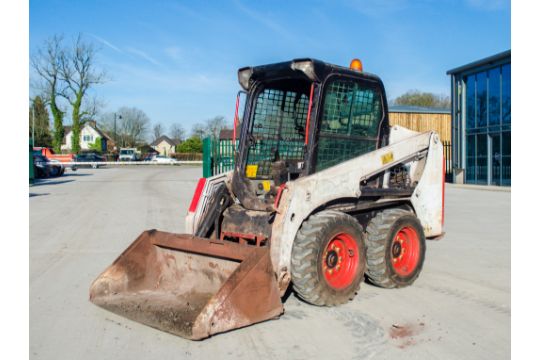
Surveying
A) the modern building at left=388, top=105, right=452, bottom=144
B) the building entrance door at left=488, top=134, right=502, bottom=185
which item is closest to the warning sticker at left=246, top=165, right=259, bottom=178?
the building entrance door at left=488, top=134, right=502, bottom=185

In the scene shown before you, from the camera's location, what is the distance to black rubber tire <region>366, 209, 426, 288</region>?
17.9 ft

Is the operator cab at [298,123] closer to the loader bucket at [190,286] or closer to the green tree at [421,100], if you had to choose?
the loader bucket at [190,286]

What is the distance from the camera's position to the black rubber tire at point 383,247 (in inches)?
215

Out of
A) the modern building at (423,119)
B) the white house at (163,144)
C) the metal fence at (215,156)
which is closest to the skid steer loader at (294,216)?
the metal fence at (215,156)

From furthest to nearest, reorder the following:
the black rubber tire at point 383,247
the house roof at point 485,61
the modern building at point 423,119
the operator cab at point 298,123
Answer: the modern building at point 423,119
the house roof at point 485,61
the black rubber tire at point 383,247
the operator cab at point 298,123

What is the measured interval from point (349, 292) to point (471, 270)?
101 inches

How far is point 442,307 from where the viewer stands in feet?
16.7

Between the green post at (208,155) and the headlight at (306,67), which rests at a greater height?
the headlight at (306,67)

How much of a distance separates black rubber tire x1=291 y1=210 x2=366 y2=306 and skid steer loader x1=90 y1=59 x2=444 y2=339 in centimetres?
1

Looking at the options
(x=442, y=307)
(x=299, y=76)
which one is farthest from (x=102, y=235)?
(x=442, y=307)

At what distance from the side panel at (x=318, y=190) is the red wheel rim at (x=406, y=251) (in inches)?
33.2

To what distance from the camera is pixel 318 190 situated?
16.0 feet
